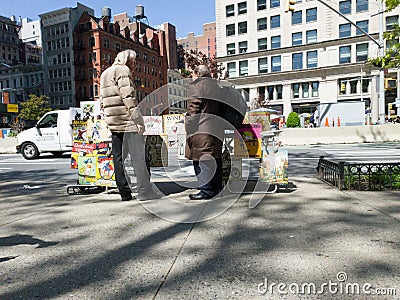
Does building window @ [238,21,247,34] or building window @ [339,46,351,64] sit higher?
building window @ [238,21,247,34]

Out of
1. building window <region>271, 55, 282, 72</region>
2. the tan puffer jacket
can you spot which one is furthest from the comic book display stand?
building window <region>271, 55, 282, 72</region>

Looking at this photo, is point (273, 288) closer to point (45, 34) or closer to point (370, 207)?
point (370, 207)

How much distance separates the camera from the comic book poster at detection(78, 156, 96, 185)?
18.7 ft

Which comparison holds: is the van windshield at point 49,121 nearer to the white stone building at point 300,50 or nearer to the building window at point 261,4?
the white stone building at point 300,50

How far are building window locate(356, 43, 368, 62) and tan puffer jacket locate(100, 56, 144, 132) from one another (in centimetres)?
4807

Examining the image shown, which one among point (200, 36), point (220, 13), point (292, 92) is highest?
point (200, 36)

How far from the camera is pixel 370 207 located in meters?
4.43

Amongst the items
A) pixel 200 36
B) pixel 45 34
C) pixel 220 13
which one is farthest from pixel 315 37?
pixel 200 36

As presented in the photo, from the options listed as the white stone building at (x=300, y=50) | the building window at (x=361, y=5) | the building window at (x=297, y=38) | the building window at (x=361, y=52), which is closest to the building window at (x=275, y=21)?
the white stone building at (x=300, y=50)

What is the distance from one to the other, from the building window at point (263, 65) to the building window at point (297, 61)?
4.06 m

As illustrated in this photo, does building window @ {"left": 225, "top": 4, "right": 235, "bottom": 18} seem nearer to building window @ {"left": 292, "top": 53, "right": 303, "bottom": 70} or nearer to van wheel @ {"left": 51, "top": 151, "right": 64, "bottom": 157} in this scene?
building window @ {"left": 292, "top": 53, "right": 303, "bottom": 70}

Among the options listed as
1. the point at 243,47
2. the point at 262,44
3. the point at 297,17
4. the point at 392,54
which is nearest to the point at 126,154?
the point at 392,54

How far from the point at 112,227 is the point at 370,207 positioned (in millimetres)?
3285

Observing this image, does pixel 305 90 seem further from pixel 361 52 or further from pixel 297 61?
pixel 361 52
